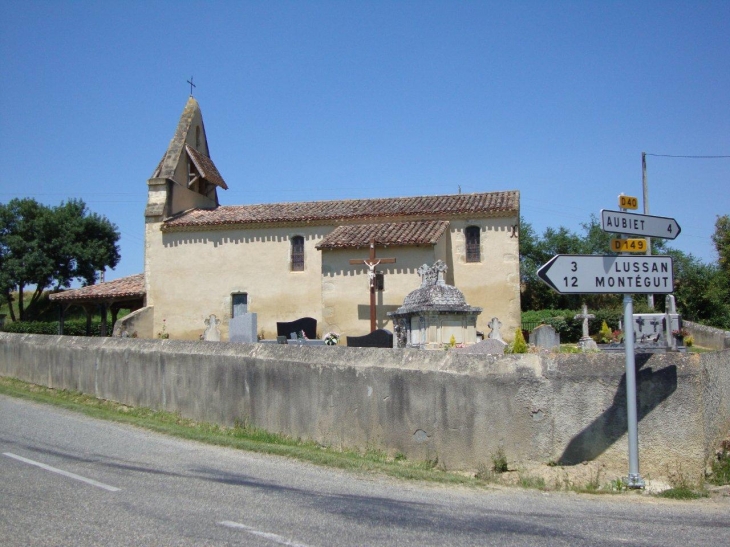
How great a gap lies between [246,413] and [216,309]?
690 inches

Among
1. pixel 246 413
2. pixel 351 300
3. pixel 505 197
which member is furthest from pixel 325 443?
pixel 505 197

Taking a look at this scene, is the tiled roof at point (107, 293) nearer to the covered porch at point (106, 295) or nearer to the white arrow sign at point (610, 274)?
the covered porch at point (106, 295)

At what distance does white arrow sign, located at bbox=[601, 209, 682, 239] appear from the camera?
24.3ft

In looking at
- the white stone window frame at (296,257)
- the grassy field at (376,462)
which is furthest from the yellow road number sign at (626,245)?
the white stone window frame at (296,257)

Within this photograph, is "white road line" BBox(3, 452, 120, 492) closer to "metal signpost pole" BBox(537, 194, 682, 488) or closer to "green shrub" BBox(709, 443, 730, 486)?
"metal signpost pole" BBox(537, 194, 682, 488)

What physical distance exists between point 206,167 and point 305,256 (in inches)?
332

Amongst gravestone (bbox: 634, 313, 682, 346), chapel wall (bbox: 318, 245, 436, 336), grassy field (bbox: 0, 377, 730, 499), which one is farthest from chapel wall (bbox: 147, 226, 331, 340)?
grassy field (bbox: 0, 377, 730, 499)

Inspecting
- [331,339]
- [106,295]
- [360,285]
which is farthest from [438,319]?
[106,295]

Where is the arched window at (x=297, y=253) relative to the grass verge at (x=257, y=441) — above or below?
above

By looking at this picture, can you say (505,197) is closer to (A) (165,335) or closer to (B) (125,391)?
(A) (165,335)

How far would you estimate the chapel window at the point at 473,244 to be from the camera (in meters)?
25.7

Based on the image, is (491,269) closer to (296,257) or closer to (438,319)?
(296,257)

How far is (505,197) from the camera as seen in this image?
26453mm

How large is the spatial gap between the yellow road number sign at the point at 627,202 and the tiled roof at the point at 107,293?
80.3 ft
